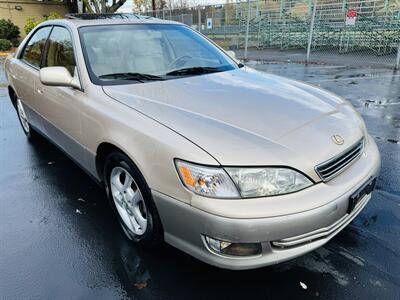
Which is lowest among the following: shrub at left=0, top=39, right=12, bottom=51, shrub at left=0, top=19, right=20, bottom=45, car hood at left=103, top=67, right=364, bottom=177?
shrub at left=0, top=39, right=12, bottom=51

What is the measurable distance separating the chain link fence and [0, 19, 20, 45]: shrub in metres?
9.48

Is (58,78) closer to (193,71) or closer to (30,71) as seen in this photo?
(193,71)

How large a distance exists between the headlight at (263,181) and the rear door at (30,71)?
2.78m

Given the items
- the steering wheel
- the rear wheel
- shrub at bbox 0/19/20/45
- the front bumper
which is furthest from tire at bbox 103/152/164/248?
shrub at bbox 0/19/20/45

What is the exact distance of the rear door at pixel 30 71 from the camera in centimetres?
398

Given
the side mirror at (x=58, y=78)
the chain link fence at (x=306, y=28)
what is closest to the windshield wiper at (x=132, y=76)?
the side mirror at (x=58, y=78)

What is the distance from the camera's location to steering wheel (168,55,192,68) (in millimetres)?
3322

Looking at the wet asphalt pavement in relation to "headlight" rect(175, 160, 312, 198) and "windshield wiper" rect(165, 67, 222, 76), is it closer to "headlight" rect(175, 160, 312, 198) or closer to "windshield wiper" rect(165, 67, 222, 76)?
"headlight" rect(175, 160, 312, 198)

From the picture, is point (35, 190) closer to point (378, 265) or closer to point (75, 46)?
point (75, 46)

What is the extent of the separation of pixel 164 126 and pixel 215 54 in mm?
1834

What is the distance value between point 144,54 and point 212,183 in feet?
5.70

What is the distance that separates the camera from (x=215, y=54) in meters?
3.80

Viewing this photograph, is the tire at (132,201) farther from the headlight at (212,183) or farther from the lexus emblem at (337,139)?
the lexus emblem at (337,139)

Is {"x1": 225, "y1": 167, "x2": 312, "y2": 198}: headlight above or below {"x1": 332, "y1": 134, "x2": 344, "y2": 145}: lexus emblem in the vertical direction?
below
